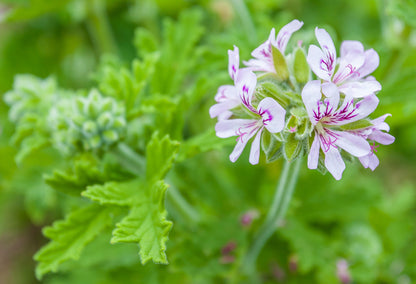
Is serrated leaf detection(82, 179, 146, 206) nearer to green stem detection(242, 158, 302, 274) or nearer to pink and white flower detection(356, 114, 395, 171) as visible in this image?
green stem detection(242, 158, 302, 274)

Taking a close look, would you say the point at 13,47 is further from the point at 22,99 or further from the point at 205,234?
the point at 205,234

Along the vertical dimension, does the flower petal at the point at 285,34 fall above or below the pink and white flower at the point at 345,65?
above

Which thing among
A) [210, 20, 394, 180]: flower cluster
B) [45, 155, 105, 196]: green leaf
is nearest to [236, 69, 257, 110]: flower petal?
[210, 20, 394, 180]: flower cluster

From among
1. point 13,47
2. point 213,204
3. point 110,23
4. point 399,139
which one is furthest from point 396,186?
point 13,47

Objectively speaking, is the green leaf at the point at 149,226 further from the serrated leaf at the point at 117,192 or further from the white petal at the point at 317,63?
the white petal at the point at 317,63

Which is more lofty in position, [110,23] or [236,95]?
[236,95]

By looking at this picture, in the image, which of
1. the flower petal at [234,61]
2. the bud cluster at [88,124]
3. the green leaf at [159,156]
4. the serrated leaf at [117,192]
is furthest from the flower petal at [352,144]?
the bud cluster at [88,124]

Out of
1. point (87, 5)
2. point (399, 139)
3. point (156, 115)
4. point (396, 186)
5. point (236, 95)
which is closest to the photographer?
point (236, 95)
